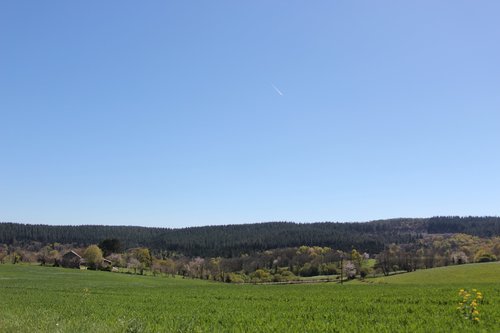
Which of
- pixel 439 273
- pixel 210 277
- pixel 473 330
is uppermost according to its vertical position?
pixel 473 330

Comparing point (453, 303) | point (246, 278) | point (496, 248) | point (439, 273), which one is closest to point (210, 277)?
point (246, 278)

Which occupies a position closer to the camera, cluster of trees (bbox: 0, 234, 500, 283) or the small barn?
cluster of trees (bbox: 0, 234, 500, 283)

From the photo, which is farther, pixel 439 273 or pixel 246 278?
pixel 246 278

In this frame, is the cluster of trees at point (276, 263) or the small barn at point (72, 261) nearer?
the cluster of trees at point (276, 263)

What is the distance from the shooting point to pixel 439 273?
80062 mm

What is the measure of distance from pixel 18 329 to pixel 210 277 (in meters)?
137

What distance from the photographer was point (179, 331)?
1784cm

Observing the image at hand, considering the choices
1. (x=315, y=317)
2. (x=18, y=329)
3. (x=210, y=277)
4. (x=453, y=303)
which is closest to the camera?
(x=18, y=329)

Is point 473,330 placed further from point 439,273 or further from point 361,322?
point 439,273

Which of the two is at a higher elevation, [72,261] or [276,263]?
[72,261]

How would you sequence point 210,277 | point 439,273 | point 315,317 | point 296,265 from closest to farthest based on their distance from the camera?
point 315,317 < point 439,273 < point 210,277 < point 296,265

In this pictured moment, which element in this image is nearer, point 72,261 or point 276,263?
point 72,261

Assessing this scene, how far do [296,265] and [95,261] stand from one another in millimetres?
70561

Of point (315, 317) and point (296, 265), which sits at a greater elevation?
point (315, 317)
